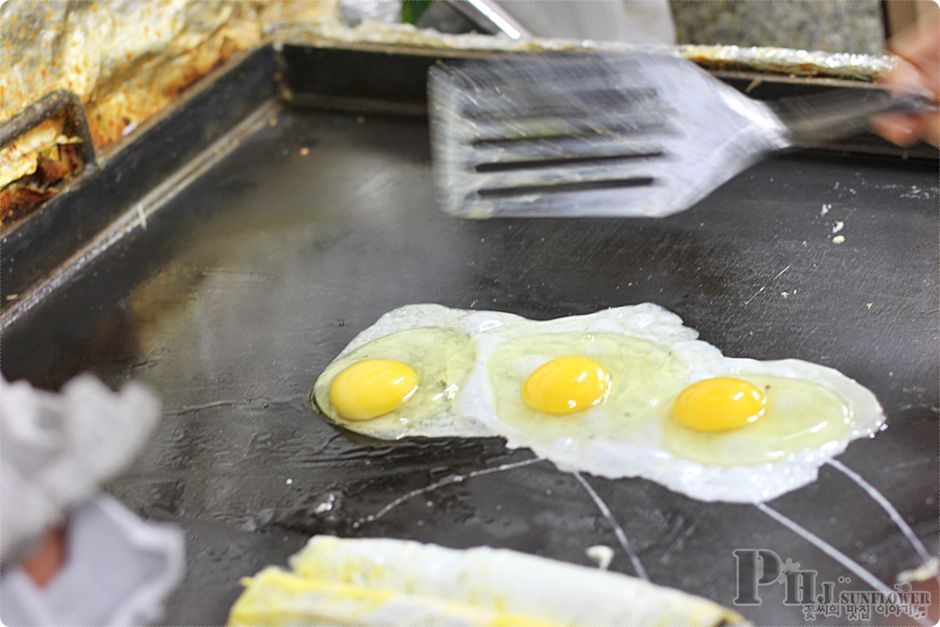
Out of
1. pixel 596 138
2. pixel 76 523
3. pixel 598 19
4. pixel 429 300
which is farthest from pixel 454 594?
pixel 598 19

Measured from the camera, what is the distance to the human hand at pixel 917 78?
199 cm

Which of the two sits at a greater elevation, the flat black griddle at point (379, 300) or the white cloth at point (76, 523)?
the white cloth at point (76, 523)

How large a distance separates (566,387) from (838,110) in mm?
1004

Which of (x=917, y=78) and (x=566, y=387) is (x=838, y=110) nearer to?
(x=917, y=78)

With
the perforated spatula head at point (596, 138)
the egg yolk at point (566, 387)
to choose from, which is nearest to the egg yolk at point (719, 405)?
the egg yolk at point (566, 387)

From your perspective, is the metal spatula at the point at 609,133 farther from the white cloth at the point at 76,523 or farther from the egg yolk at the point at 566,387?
the white cloth at the point at 76,523

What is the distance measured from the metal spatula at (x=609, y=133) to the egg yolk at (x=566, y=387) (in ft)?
1.88

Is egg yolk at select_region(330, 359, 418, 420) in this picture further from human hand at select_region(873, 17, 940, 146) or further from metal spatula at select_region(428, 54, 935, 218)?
human hand at select_region(873, 17, 940, 146)

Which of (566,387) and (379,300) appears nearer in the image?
(566,387)

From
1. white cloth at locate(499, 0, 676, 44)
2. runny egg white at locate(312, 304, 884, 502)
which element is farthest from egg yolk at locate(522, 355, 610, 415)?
white cloth at locate(499, 0, 676, 44)

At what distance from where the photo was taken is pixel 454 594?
4.53 ft

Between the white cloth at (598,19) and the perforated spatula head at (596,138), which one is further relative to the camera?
the white cloth at (598,19)

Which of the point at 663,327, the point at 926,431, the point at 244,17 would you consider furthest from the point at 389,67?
the point at 926,431

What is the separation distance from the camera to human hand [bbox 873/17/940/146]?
6.53 feet
